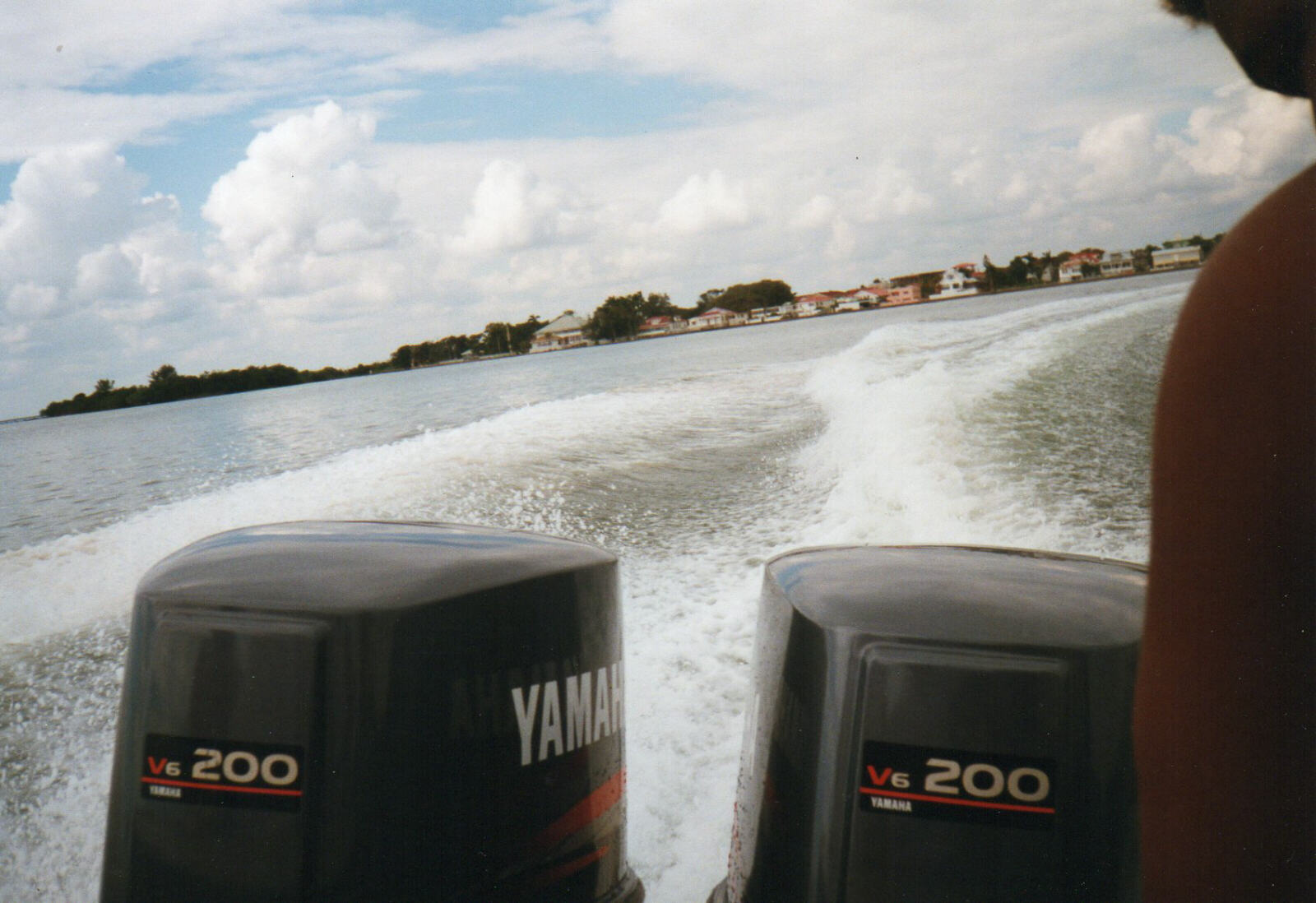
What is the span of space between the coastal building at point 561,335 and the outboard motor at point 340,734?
16.8 meters

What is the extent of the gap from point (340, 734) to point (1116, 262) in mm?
11594

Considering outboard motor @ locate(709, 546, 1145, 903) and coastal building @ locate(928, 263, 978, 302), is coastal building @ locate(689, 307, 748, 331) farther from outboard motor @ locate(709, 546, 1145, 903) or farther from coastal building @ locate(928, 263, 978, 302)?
outboard motor @ locate(709, 546, 1145, 903)

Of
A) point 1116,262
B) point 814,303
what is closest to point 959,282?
point 814,303

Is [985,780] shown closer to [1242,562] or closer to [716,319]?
[1242,562]

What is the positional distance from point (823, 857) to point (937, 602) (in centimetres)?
30

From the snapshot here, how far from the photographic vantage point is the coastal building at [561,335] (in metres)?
18.5

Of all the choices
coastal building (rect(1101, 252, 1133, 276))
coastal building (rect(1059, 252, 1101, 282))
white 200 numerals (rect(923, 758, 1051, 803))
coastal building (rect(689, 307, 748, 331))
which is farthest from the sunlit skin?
coastal building (rect(689, 307, 748, 331))

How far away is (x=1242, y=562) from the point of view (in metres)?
0.43

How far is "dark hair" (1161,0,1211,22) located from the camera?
1.88 feet

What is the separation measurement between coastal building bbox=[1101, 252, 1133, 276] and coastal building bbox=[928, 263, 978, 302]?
3.63m

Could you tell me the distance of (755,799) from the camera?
1.23m

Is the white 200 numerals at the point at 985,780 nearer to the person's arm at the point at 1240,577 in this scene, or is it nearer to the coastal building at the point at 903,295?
the person's arm at the point at 1240,577

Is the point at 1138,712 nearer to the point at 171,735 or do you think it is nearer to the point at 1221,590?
the point at 1221,590

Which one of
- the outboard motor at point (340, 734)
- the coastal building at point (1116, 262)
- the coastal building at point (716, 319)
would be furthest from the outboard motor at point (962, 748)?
the coastal building at point (716, 319)
